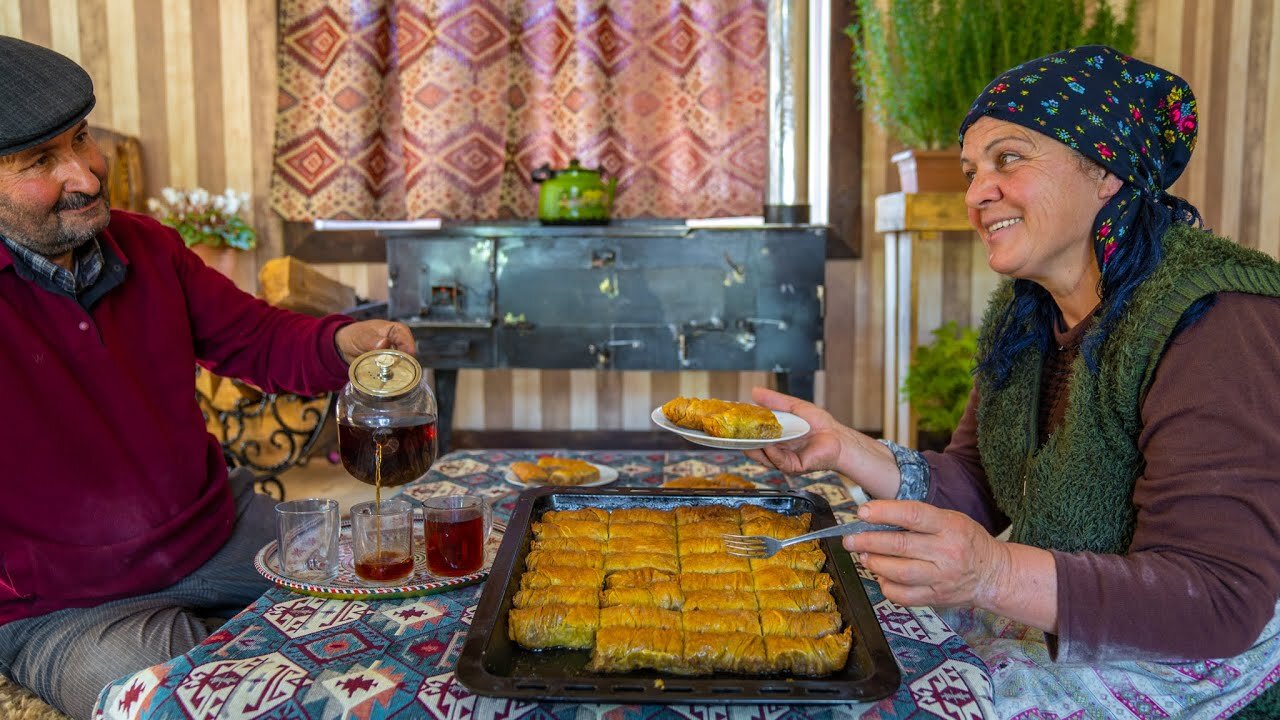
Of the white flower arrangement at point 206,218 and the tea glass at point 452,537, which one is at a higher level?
the white flower arrangement at point 206,218

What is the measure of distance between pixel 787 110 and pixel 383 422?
3705 mm

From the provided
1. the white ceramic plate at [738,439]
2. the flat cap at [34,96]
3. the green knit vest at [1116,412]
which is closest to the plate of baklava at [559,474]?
the white ceramic plate at [738,439]

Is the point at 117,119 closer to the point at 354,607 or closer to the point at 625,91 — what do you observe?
the point at 625,91

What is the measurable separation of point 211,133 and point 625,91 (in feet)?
7.38

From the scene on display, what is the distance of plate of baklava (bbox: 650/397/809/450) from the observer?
1619 mm

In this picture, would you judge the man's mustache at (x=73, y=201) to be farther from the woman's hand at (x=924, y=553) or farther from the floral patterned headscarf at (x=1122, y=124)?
the floral patterned headscarf at (x=1122, y=124)

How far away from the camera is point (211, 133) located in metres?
5.12

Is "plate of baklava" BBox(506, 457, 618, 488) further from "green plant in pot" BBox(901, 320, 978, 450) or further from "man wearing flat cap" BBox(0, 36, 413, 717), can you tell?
"green plant in pot" BBox(901, 320, 978, 450)

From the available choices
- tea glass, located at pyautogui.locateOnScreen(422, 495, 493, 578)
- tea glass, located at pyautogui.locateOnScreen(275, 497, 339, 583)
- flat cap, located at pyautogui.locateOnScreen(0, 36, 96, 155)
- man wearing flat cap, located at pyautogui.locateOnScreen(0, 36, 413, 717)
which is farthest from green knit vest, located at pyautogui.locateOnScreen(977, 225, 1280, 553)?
flat cap, located at pyautogui.locateOnScreen(0, 36, 96, 155)

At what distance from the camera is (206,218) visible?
185 inches

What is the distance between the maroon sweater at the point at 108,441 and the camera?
178cm

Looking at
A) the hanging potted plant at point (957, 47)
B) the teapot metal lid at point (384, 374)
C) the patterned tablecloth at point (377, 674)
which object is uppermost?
the hanging potted plant at point (957, 47)

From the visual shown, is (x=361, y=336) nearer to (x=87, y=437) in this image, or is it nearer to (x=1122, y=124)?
(x=87, y=437)

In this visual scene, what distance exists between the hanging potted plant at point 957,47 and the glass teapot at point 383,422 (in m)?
2.50
